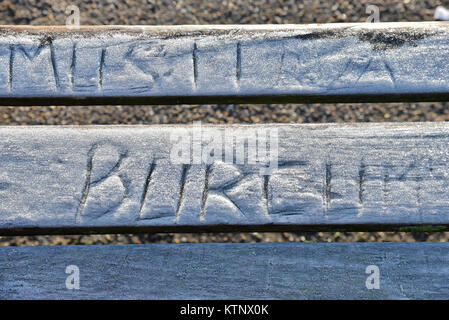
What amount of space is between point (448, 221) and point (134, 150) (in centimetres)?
80

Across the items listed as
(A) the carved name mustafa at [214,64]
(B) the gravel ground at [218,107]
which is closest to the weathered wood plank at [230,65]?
(A) the carved name mustafa at [214,64]

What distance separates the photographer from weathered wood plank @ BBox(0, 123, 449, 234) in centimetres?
111

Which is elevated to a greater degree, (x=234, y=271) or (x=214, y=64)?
(x=214, y=64)

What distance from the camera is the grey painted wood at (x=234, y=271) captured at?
1.14m

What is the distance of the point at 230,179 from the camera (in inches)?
44.3

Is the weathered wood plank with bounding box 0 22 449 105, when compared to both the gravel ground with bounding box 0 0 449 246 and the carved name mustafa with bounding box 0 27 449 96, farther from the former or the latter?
the gravel ground with bounding box 0 0 449 246

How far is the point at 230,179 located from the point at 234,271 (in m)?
0.24

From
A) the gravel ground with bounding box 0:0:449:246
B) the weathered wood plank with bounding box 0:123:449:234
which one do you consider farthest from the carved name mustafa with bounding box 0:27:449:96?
the gravel ground with bounding box 0:0:449:246

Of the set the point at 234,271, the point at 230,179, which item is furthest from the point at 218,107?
the point at 234,271

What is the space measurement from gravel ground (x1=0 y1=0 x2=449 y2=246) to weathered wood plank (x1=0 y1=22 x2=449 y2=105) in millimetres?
329

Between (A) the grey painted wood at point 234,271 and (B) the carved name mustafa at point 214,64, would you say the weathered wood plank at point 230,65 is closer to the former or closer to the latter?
(B) the carved name mustafa at point 214,64

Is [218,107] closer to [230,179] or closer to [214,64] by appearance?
[214,64]

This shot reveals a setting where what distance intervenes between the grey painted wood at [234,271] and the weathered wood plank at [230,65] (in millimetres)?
394

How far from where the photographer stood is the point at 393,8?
1.55 metres
